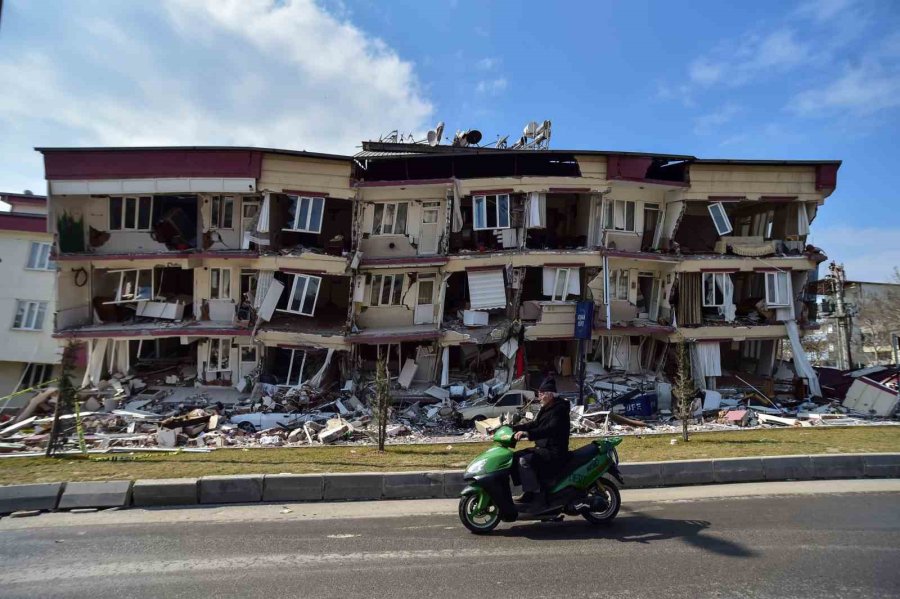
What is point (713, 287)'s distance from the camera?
2345cm

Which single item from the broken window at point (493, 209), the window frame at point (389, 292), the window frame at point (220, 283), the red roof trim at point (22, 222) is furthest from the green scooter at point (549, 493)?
the red roof trim at point (22, 222)

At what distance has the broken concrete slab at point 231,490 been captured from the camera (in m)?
8.05

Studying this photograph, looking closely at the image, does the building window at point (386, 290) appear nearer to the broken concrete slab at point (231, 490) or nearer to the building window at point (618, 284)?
the building window at point (618, 284)

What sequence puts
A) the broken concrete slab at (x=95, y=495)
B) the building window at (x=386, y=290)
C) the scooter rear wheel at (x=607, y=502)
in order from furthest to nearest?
the building window at (x=386, y=290)
the broken concrete slab at (x=95, y=495)
the scooter rear wheel at (x=607, y=502)

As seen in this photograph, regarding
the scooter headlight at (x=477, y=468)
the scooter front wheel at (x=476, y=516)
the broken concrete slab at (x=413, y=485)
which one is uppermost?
the scooter headlight at (x=477, y=468)

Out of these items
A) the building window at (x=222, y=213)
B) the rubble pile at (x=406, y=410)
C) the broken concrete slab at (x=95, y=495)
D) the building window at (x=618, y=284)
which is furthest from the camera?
the building window at (x=618, y=284)

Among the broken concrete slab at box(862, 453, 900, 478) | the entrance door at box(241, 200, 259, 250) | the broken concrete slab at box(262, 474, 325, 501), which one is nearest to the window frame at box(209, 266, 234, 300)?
the entrance door at box(241, 200, 259, 250)

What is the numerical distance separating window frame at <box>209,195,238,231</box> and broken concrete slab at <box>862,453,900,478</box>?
22.1 meters

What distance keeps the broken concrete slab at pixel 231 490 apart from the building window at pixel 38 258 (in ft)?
85.7

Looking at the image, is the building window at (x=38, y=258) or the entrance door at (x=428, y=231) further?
the building window at (x=38, y=258)

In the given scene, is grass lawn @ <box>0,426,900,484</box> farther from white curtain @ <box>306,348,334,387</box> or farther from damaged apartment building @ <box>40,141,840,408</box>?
damaged apartment building @ <box>40,141,840,408</box>

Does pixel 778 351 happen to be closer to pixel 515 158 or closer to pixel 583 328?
pixel 583 328

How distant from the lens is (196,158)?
20.9m

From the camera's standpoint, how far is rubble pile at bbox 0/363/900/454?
15.0 meters
